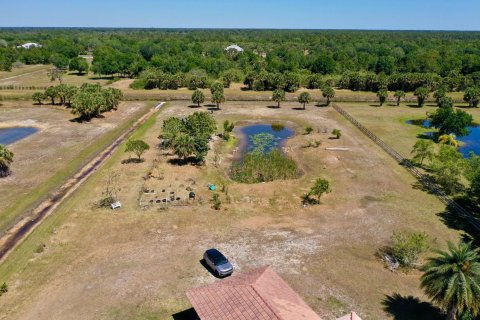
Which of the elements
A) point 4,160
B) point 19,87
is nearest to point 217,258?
point 4,160

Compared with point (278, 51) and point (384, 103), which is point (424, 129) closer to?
point (384, 103)

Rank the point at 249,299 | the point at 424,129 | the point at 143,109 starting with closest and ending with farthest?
the point at 249,299
the point at 424,129
the point at 143,109

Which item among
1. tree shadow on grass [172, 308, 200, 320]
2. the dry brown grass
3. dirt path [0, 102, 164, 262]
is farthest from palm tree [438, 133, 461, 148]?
dirt path [0, 102, 164, 262]

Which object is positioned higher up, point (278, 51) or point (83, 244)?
point (278, 51)

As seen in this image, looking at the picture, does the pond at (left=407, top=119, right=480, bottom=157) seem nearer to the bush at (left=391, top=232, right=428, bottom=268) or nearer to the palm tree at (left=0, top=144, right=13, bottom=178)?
the bush at (left=391, top=232, right=428, bottom=268)

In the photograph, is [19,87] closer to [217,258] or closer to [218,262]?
[217,258]

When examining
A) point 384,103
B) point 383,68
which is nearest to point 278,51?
point 383,68
